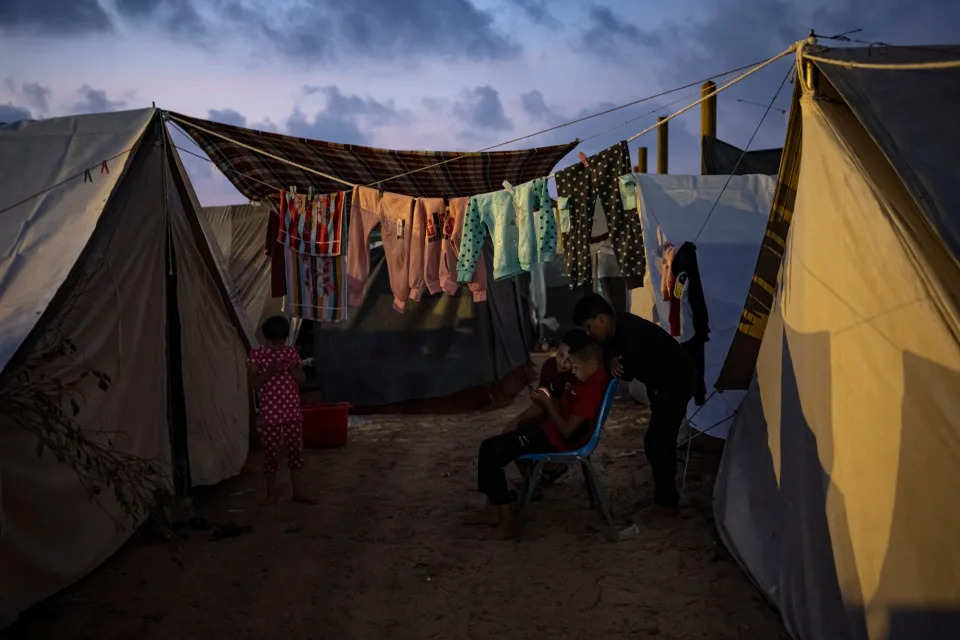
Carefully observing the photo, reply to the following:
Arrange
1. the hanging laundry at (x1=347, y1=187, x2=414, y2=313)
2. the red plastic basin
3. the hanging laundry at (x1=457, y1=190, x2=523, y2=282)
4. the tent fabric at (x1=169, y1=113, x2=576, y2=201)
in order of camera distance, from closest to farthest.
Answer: the tent fabric at (x1=169, y1=113, x2=576, y2=201) < the hanging laundry at (x1=457, y1=190, x2=523, y2=282) < the hanging laundry at (x1=347, y1=187, x2=414, y2=313) < the red plastic basin

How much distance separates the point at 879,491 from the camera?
3008 millimetres

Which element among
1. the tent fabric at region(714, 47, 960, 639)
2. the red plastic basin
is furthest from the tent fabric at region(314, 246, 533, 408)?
the tent fabric at region(714, 47, 960, 639)

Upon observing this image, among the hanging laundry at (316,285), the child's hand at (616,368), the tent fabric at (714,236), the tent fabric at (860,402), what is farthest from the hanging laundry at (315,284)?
the tent fabric at (860,402)

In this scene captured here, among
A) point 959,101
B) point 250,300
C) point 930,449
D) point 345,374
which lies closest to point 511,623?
point 930,449

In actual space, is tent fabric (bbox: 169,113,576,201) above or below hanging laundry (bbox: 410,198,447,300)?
above

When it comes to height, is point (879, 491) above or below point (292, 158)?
below

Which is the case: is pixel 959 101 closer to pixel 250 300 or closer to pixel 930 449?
pixel 930 449

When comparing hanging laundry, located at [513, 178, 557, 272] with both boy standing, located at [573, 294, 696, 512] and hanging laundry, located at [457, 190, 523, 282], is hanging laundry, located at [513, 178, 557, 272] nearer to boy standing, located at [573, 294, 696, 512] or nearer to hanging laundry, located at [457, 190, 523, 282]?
hanging laundry, located at [457, 190, 523, 282]

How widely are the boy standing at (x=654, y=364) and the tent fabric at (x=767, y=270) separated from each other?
31cm

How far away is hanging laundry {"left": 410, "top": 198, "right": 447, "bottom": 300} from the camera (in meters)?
6.68

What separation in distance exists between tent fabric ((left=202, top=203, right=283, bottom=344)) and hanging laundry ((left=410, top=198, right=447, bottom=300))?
3356mm

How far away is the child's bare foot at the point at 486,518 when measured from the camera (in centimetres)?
512

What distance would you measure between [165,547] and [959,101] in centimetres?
A: 472

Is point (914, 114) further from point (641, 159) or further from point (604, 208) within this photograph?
point (641, 159)
